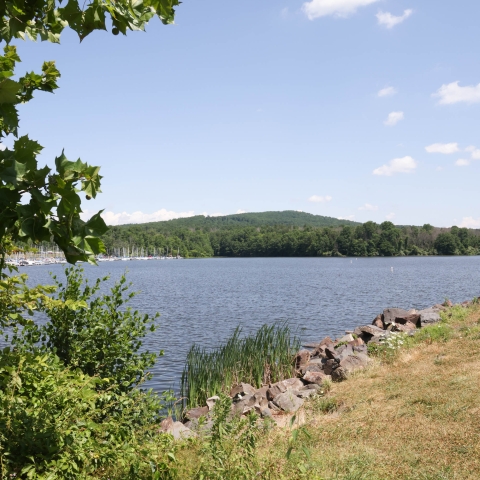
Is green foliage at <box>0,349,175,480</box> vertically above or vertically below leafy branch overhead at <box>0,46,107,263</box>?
below

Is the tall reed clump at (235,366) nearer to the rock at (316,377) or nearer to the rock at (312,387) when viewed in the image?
the rock at (316,377)

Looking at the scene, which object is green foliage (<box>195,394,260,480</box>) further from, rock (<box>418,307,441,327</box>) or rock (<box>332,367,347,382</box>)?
rock (<box>418,307,441,327</box>)

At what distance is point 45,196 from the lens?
101 inches

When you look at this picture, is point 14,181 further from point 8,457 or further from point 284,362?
point 284,362

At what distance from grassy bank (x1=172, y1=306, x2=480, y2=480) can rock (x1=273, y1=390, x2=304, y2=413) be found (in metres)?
0.56

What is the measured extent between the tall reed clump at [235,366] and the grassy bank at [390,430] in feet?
9.66

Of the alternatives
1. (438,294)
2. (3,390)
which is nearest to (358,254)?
(438,294)

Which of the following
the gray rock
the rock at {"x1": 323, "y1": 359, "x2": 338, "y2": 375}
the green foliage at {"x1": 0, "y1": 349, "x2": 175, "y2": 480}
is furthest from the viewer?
the rock at {"x1": 323, "y1": 359, "x2": 338, "y2": 375}

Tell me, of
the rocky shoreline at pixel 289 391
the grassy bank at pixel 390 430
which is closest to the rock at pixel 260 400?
the rocky shoreline at pixel 289 391

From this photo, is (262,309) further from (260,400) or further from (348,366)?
(260,400)

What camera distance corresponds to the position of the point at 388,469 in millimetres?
5422

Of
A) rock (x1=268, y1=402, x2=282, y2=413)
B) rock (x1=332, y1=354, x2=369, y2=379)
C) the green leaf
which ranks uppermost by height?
the green leaf

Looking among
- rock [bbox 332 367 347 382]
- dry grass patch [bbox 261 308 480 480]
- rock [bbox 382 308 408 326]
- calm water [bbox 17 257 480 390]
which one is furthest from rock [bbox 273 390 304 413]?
rock [bbox 382 308 408 326]

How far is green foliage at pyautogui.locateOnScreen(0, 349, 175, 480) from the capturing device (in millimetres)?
3938
